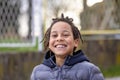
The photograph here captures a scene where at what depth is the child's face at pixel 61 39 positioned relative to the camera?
3.61m

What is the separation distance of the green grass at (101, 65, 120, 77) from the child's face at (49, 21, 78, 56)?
5.02 m

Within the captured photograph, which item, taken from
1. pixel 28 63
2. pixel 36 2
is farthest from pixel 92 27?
pixel 28 63

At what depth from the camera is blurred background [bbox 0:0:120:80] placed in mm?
8383

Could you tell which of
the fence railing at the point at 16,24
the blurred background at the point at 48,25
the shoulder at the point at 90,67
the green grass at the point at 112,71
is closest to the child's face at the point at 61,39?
the shoulder at the point at 90,67

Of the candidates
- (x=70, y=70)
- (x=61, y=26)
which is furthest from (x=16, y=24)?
(x=70, y=70)

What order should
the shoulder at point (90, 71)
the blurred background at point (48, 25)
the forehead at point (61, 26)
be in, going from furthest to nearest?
the blurred background at point (48, 25) < the forehead at point (61, 26) < the shoulder at point (90, 71)

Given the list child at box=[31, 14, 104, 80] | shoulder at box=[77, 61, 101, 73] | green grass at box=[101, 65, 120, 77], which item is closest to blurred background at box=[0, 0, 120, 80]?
green grass at box=[101, 65, 120, 77]

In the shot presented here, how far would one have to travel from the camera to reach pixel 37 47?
Answer: 27.2 ft

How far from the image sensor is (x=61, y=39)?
3605 mm

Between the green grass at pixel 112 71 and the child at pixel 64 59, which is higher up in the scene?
the child at pixel 64 59

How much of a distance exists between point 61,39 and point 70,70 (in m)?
0.20

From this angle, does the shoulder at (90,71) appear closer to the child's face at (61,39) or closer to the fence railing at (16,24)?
the child's face at (61,39)

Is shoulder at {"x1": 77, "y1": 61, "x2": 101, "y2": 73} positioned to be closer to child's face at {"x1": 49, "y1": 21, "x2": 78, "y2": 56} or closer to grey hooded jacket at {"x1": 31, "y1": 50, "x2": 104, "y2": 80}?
grey hooded jacket at {"x1": 31, "y1": 50, "x2": 104, "y2": 80}

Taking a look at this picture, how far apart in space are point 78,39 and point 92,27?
213 inches
